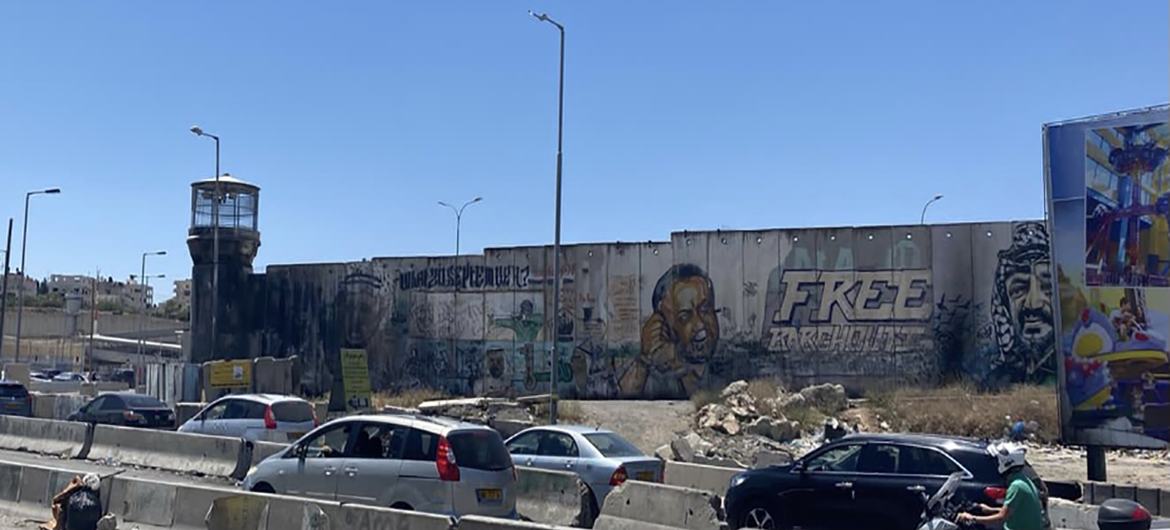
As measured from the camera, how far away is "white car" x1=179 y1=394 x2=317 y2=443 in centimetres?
2308

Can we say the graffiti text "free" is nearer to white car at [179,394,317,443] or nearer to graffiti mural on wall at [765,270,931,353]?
graffiti mural on wall at [765,270,931,353]

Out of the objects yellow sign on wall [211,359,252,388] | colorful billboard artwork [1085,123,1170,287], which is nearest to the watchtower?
yellow sign on wall [211,359,252,388]

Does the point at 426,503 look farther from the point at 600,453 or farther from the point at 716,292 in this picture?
the point at 716,292

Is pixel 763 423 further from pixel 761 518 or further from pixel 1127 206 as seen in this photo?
pixel 761 518

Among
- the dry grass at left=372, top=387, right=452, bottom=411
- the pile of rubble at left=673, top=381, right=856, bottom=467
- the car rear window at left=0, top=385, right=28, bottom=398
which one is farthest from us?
the dry grass at left=372, top=387, right=452, bottom=411

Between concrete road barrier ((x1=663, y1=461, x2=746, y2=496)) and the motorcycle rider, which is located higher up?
the motorcycle rider

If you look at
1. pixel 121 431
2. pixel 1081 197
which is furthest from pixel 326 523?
pixel 1081 197

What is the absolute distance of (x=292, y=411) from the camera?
23.6 metres

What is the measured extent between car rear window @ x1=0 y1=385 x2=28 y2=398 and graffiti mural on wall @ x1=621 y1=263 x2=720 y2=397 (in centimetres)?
2180

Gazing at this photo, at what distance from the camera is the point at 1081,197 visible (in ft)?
71.4

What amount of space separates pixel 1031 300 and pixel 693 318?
12.5m

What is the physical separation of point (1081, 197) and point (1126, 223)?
0.91 meters

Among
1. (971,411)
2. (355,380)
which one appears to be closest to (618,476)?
(355,380)

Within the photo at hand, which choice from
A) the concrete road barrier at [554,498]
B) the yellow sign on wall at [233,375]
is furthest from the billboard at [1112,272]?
the yellow sign on wall at [233,375]
